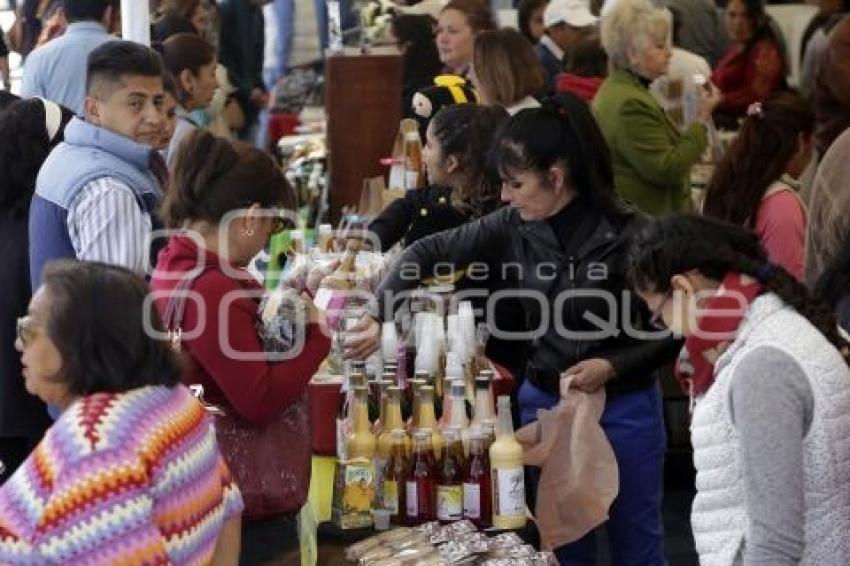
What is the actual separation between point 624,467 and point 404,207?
145 centimetres

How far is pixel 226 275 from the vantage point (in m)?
3.23

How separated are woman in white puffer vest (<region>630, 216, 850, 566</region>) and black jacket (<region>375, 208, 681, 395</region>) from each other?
1.04 metres

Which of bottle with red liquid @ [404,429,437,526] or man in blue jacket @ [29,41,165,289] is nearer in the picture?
bottle with red liquid @ [404,429,437,526]

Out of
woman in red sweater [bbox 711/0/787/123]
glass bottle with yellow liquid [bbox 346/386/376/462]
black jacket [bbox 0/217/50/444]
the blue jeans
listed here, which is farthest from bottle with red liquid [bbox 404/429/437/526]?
woman in red sweater [bbox 711/0/787/123]

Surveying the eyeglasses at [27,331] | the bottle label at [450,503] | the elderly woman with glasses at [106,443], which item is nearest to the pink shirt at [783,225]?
the bottle label at [450,503]

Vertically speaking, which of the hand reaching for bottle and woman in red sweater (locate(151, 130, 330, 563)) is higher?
woman in red sweater (locate(151, 130, 330, 563))

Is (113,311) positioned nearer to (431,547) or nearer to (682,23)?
(431,547)

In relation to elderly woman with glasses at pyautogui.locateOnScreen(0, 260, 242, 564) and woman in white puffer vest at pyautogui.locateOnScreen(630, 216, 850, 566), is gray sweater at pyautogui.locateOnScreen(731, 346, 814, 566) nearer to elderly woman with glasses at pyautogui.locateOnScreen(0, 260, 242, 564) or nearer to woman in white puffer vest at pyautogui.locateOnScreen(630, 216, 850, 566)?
woman in white puffer vest at pyautogui.locateOnScreen(630, 216, 850, 566)

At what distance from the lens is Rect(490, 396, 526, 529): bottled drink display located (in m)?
3.62

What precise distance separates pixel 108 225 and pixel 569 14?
461cm

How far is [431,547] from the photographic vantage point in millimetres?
3434

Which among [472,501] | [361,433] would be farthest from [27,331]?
[472,501]

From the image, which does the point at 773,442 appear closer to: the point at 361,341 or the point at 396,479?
the point at 396,479

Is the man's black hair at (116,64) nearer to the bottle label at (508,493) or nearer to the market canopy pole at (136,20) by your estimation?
the market canopy pole at (136,20)
